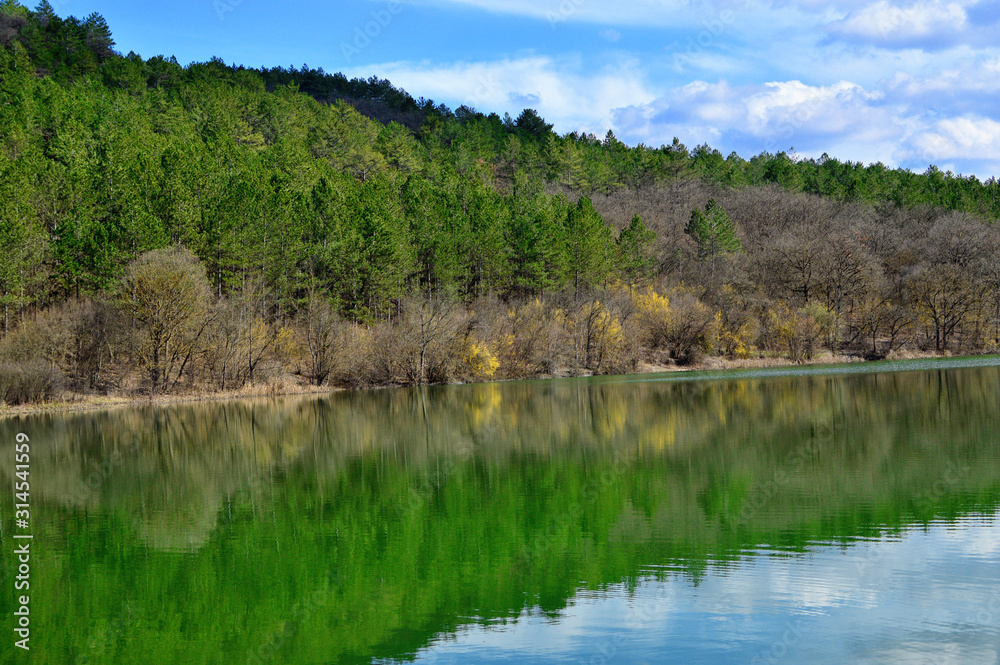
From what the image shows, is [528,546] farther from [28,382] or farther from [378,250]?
[378,250]

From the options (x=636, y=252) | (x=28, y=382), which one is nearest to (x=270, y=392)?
(x=28, y=382)

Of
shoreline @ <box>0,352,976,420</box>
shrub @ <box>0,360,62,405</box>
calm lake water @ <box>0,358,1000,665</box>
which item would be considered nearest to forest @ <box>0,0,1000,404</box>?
shrub @ <box>0,360,62,405</box>

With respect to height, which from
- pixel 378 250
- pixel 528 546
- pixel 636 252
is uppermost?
pixel 636 252

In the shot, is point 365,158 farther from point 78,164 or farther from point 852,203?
point 852,203

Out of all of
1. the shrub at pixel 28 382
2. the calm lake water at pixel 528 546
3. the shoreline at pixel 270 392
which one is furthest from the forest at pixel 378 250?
the calm lake water at pixel 528 546

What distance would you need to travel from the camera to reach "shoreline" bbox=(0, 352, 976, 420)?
44.7 m

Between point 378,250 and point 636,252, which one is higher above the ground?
point 636,252

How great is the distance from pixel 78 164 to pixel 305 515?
50.3 metres

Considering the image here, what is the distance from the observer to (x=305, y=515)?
16516 millimetres

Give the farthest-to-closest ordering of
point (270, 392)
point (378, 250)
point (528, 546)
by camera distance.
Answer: point (378, 250) → point (270, 392) → point (528, 546)

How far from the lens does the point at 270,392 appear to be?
56.1m

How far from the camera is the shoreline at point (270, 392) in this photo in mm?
44656

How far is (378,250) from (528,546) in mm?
54041

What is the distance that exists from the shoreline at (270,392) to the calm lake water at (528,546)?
17708mm
